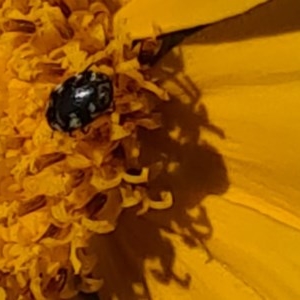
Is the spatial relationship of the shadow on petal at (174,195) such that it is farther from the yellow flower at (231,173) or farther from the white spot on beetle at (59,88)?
the white spot on beetle at (59,88)

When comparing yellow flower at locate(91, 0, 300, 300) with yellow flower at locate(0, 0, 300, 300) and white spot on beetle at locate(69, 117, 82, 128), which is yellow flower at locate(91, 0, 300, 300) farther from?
white spot on beetle at locate(69, 117, 82, 128)

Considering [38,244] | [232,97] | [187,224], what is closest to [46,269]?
[38,244]

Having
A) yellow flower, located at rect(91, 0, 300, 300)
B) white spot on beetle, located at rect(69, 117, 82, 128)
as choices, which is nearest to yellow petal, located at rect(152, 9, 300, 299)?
yellow flower, located at rect(91, 0, 300, 300)

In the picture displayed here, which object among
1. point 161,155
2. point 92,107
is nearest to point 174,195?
point 161,155

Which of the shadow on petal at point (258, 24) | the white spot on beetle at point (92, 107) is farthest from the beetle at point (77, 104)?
the shadow on petal at point (258, 24)

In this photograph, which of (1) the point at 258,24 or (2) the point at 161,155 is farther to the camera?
(2) the point at 161,155

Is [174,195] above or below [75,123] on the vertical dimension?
below

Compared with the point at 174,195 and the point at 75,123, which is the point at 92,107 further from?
the point at 174,195
